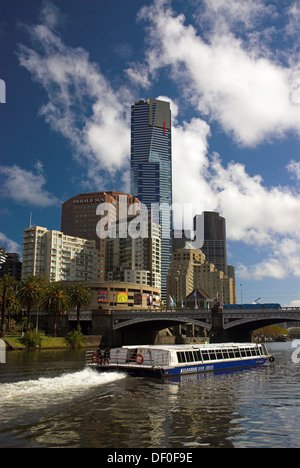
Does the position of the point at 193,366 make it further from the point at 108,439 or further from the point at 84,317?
the point at 84,317

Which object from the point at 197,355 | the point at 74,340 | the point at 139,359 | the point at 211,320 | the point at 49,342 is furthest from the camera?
the point at 211,320

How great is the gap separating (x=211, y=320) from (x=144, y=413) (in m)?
90.0

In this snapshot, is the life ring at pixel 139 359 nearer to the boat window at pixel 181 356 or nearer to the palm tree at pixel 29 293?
the boat window at pixel 181 356

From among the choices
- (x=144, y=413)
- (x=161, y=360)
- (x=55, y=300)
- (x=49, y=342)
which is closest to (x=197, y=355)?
(x=161, y=360)

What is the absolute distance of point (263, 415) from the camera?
27391mm

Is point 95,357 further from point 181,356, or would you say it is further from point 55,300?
point 55,300

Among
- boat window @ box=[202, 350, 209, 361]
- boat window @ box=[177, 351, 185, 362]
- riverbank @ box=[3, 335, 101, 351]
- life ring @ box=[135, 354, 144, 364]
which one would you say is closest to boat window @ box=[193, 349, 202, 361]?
boat window @ box=[202, 350, 209, 361]

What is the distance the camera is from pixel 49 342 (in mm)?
96188

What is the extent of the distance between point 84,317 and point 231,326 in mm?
44979

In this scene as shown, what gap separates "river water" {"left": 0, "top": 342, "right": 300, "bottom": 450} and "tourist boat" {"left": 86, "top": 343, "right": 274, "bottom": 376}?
5.59 ft

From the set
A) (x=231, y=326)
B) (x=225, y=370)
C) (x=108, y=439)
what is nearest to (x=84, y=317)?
(x=231, y=326)

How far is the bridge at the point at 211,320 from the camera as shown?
351ft

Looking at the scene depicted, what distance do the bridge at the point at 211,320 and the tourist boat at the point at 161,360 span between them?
55257 mm

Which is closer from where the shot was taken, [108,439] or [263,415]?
[108,439]
